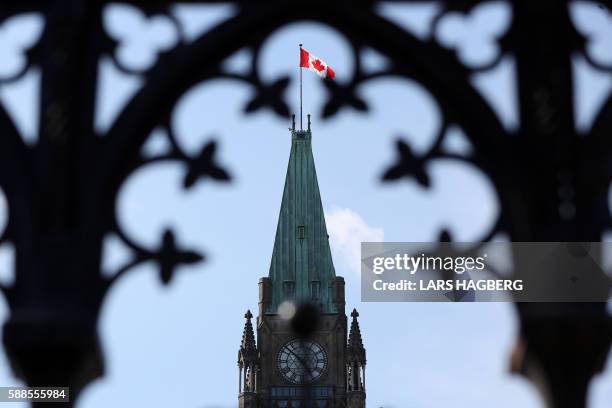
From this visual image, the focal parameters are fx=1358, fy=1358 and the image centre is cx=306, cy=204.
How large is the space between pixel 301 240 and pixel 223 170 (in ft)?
252

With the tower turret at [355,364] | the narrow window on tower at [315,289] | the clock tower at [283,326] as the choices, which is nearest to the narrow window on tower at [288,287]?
the clock tower at [283,326]

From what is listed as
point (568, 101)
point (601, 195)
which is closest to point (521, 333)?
point (601, 195)

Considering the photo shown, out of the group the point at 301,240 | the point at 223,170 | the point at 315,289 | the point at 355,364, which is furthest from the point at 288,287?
the point at 223,170

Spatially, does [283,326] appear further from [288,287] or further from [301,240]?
[301,240]

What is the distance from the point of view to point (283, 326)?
83.1 metres

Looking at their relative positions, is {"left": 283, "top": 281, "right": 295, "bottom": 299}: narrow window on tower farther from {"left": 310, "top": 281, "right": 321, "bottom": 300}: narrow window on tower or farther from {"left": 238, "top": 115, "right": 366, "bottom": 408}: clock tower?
{"left": 310, "top": 281, "right": 321, "bottom": 300}: narrow window on tower

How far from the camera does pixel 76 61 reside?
8.32m

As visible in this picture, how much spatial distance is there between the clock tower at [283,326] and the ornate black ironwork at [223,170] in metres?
73.8

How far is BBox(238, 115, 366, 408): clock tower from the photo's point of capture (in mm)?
83062

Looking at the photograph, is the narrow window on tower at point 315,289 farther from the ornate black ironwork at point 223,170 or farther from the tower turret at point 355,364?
the ornate black ironwork at point 223,170

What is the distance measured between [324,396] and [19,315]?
75.9m

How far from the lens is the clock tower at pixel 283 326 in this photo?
83.1 metres

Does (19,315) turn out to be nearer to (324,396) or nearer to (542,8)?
(542,8)

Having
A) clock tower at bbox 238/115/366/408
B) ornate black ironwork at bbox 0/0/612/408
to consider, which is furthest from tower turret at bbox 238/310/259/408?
ornate black ironwork at bbox 0/0/612/408
